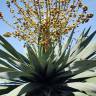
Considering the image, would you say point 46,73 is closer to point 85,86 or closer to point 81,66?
point 81,66

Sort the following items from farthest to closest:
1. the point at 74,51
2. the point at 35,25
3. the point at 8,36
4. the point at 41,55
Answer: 1. the point at 8,36
2. the point at 35,25
3. the point at 74,51
4. the point at 41,55

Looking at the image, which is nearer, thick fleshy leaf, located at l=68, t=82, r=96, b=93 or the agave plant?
thick fleshy leaf, located at l=68, t=82, r=96, b=93

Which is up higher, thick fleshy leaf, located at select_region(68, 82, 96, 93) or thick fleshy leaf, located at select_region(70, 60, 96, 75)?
thick fleshy leaf, located at select_region(70, 60, 96, 75)

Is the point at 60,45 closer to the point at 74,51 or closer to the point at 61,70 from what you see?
the point at 74,51

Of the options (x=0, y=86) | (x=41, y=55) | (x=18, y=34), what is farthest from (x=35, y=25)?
(x=0, y=86)

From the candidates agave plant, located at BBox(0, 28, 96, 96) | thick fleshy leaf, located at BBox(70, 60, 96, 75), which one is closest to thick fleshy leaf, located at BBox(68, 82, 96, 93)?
agave plant, located at BBox(0, 28, 96, 96)

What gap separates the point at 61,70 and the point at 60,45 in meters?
1.25

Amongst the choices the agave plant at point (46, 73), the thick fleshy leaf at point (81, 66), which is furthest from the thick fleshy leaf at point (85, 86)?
the thick fleshy leaf at point (81, 66)

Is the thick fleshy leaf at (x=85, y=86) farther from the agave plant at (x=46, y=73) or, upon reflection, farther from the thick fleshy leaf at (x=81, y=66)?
the thick fleshy leaf at (x=81, y=66)

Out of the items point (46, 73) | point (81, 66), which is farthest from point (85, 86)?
point (46, 73)

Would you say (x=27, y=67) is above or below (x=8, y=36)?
below

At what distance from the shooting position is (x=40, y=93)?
4.98m

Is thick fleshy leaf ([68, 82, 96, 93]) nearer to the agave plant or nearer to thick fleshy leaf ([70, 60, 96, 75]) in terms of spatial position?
the agave plant

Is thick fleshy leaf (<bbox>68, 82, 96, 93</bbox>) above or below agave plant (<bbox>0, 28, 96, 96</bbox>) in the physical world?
below
